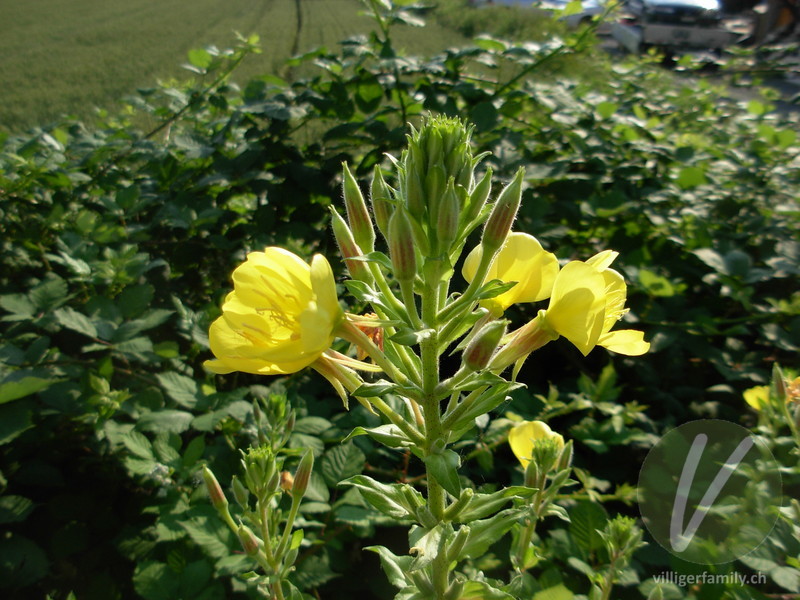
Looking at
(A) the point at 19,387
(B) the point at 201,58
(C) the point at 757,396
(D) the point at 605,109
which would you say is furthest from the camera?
(D) the point at 605,109

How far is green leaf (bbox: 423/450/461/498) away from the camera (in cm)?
83

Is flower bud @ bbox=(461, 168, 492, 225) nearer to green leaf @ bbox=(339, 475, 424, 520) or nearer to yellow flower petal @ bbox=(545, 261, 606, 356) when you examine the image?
yellow flower petal @ bbox=(545, 261, 606, 356)

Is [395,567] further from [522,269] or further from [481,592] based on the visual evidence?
[522,269]

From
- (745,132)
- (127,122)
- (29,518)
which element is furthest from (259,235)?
(745,132)

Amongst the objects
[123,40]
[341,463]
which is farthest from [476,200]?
[123,40]

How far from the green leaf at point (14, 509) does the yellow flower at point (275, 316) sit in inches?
50.8

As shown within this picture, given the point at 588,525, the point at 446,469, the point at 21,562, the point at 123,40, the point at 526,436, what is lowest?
the point at 588,525

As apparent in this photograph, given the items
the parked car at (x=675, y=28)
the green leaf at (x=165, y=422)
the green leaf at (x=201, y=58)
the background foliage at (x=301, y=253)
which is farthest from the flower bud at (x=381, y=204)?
the parked car at (x=675, y=28)

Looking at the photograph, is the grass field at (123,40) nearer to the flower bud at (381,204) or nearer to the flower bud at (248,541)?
the flower bud at (381,204)

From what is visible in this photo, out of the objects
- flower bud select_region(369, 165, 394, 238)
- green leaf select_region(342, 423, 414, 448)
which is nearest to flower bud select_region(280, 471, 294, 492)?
green leaf select_region(342, 423, 414, 448)

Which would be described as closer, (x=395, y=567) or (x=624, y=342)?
(x=624, y=342)

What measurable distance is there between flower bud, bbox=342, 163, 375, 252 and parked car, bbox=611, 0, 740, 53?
15154 mm

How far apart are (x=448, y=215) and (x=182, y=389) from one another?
1.25 metres

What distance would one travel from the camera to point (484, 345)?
84 centimetres
